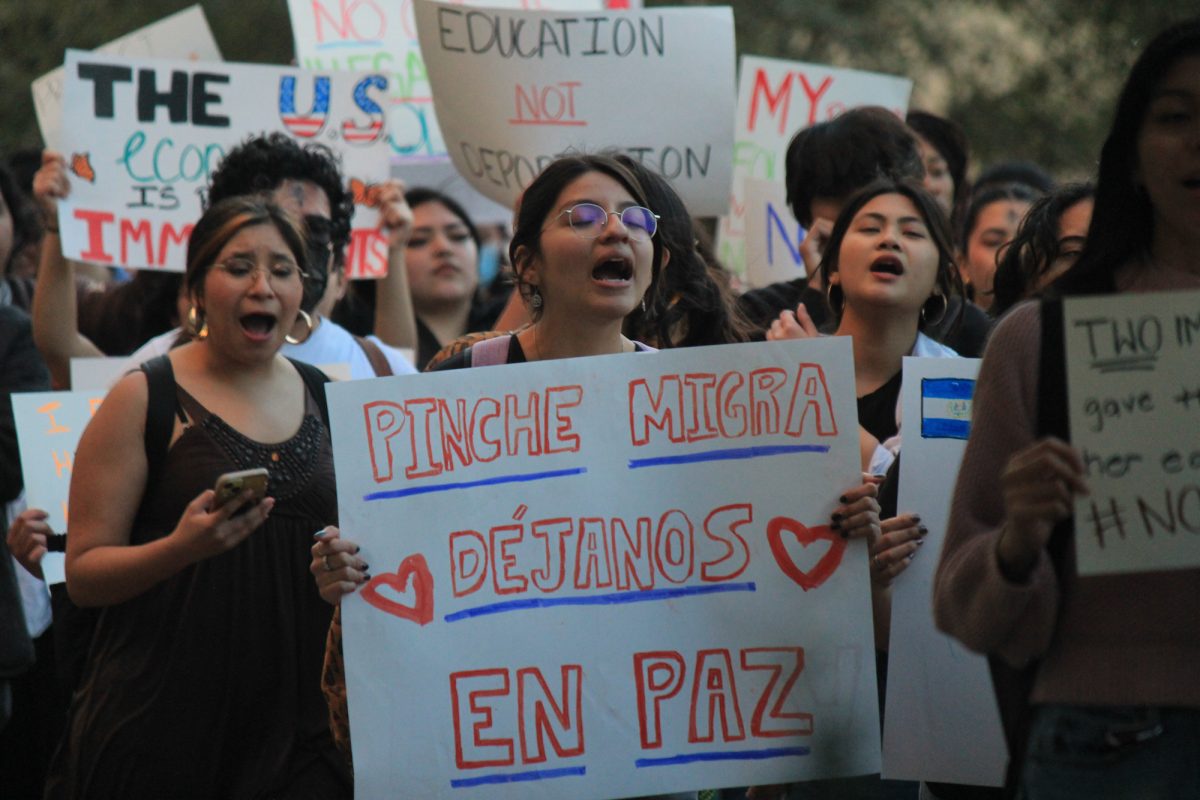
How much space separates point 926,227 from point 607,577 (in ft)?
4.58

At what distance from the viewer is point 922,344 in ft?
13.5

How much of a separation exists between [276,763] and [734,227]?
4050mm

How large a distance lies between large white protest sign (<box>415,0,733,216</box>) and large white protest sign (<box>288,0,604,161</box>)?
1.29 m

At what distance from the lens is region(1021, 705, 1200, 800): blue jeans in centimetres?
239

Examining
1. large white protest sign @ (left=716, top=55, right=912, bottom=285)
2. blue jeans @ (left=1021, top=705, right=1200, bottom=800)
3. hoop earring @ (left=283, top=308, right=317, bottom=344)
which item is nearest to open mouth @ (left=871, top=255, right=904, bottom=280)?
hoop earring @ (left=283, top=308, right=317, bottom=344)

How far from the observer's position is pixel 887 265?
412cm

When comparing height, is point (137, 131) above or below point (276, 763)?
above

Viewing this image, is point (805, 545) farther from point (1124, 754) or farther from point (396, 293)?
point (396, 293)

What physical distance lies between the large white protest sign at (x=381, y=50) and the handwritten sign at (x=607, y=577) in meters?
3.99

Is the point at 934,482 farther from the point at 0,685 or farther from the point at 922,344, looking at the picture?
the point at 0,685

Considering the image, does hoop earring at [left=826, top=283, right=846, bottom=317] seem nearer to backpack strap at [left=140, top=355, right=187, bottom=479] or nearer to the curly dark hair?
the curly dark hair

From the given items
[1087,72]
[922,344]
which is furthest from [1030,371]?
[1087,72]

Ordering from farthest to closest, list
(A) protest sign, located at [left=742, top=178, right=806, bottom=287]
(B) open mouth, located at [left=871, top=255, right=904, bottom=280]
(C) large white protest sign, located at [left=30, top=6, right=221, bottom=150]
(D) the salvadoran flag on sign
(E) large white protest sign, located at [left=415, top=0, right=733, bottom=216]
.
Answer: (C) large white protest sign, located at [left=30, top=6, right=221, bottom=150], (A) protest sign, located at [left=742, top=178, right=806, bottom=287], (E) large white protest sign, located at [left=415, top=0, right=733, bottom=216], (B) open mouth, located at [left=871, top=255, right=904, bottom=280], (D) the salvadoran flag on sign

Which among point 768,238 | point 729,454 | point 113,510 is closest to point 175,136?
point 768,238
